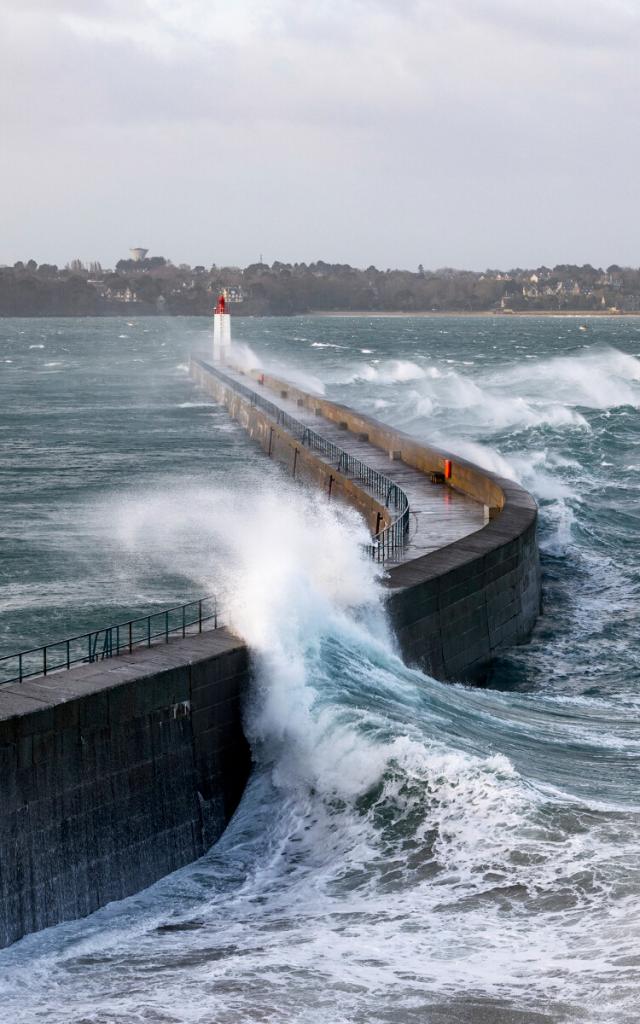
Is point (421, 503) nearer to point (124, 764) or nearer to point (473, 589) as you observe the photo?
point (473, 589)

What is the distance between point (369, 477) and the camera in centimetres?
2414

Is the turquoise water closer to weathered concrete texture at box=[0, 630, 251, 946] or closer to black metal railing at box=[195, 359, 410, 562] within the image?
weathered concrete texture at box=[0, 630, 251, 946]

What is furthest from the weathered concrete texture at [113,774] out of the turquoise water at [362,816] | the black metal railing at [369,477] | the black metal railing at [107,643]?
the black metal railing at [369,477]

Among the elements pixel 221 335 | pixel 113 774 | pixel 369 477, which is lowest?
pixel 113 774

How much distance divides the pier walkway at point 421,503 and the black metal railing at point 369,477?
0.50ft

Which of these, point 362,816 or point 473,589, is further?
point 473,589

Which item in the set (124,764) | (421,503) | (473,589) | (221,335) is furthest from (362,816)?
(221,335)

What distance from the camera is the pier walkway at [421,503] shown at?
17.8 metres

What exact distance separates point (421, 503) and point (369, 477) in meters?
3.03

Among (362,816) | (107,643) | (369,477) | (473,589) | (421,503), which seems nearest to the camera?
(362,816)

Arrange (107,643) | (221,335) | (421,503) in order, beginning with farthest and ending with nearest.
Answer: (221,335) → (421,503) → (107,643)

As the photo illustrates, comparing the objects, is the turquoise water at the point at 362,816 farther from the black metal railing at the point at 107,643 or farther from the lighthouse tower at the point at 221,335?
the lighthouse tower at the point at 221,335

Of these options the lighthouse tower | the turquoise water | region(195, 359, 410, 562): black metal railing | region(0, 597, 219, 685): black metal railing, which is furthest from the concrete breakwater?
the lighthouse tower

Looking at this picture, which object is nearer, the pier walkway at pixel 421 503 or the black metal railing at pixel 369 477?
the black metal railing at pixel 369 477
